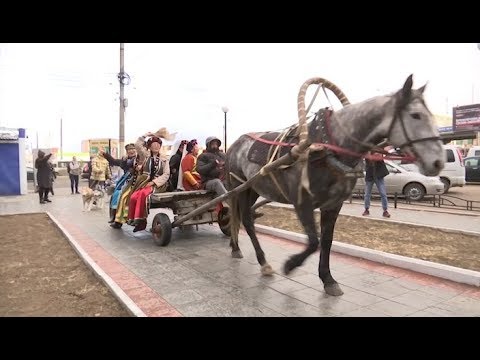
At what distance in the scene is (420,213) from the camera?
10.5m

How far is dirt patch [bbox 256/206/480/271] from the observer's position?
5.77 metres

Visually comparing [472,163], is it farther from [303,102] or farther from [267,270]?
[303,102]

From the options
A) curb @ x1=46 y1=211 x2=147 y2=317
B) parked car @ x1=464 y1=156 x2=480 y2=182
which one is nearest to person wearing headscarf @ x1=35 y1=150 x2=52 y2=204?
curb @ x1=46 y1=211 x2=147 y2=317

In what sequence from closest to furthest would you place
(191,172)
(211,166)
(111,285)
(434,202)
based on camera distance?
(111,285)
(211,166)
(191,172)
(434,202)

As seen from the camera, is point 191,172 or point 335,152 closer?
point 335,152

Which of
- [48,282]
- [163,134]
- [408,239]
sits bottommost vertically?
[48,282]

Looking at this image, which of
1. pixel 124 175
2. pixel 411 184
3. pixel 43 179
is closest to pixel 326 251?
pixel 124 175

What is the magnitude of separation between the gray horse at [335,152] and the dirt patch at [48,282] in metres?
2.11

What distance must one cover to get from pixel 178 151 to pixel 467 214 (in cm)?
748

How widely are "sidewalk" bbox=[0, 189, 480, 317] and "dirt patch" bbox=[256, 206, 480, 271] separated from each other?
2.81ft

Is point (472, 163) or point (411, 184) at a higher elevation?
point (472, 163)

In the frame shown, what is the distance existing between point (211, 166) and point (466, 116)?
4588 cm

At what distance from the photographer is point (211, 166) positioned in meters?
7.02
